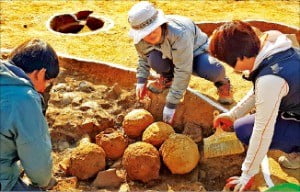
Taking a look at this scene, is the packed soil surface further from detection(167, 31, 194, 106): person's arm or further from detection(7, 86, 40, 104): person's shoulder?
detection(7, 86, 40, 104): person's shoulder

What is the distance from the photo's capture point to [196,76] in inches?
195

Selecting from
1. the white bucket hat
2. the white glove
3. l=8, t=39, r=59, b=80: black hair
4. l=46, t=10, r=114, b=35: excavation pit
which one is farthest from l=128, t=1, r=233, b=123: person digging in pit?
l=46, t=10, r=114, b=35: excavation pit

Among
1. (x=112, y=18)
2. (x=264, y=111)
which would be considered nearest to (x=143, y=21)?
(x=264, y=111)

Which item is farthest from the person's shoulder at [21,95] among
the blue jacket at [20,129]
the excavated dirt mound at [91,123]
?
the excavated dirt mound at [91,123]

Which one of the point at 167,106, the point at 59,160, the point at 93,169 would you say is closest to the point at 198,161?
the point at 167,106

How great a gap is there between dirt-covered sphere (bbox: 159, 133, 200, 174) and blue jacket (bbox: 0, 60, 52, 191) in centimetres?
127

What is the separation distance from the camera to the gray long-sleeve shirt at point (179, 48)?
4148mm

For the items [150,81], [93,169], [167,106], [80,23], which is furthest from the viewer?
[80,23]

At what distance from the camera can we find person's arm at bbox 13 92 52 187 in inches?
103

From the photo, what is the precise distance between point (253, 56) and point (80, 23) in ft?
12.2

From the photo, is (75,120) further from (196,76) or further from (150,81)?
(196,76)

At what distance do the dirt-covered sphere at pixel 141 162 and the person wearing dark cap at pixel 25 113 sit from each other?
103 centimetres

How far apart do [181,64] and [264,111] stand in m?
1.20

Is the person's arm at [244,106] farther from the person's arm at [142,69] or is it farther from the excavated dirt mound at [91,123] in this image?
the person's arm at [142,69]
